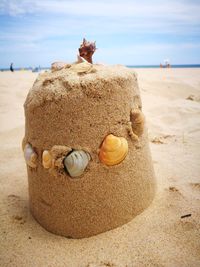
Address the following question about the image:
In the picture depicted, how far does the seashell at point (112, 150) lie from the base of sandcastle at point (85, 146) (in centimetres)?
3

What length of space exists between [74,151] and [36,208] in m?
0.68

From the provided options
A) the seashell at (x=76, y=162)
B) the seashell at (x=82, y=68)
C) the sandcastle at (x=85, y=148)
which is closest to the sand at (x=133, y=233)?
the sandcastle at (x=85, y=148)

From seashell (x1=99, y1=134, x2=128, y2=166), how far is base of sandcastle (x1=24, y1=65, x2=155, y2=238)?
29 millimetres

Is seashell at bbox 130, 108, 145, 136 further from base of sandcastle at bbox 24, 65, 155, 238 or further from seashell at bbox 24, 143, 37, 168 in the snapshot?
seashell at bbox 24, 143, 37, 168

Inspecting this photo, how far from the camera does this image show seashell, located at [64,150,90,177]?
1.62 metres

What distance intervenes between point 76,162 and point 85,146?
130mm

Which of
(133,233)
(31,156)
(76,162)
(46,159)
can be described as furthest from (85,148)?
(133,233)

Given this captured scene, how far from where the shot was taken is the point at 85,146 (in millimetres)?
1678

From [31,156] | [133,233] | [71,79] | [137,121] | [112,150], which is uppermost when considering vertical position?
[71,79]

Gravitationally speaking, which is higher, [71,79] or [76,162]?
[71,79]

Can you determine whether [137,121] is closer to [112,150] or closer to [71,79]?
[112,150]

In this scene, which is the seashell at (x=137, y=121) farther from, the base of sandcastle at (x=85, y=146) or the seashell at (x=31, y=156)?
the seashell at (x=31, y=156)

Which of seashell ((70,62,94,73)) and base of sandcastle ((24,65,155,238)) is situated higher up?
seashell ((70,62,94,73))

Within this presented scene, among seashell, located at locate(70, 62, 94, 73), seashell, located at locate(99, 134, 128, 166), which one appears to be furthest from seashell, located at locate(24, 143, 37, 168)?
seashell, located at locate(70, 62, 94, 73)
